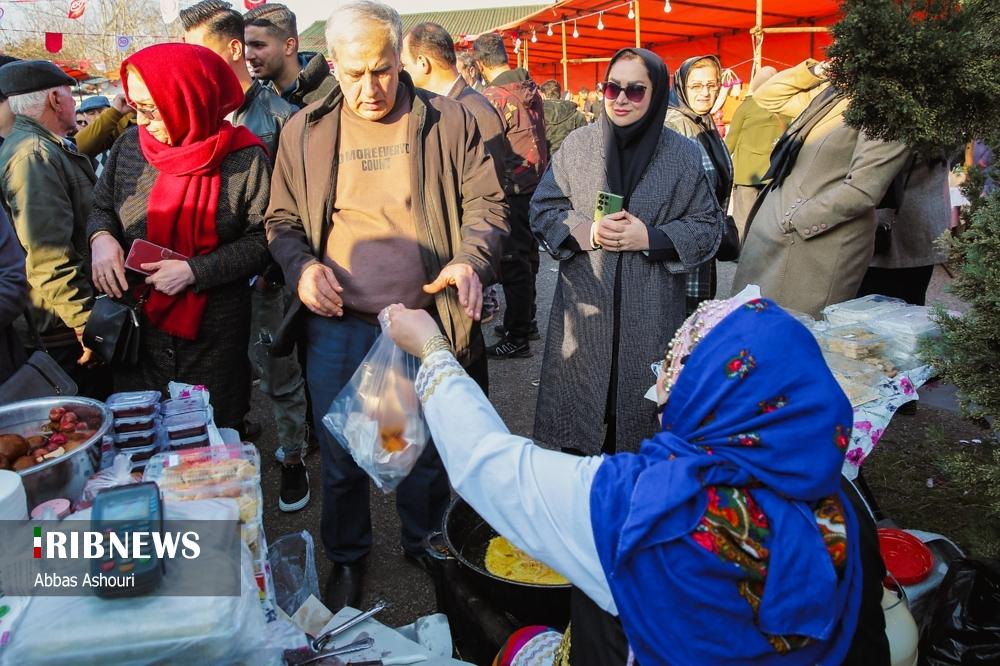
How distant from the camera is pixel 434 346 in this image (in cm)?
168

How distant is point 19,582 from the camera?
1223mm

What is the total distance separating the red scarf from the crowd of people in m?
0.01

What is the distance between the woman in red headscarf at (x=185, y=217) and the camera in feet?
8.05

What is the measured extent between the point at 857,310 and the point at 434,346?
2.15 metres

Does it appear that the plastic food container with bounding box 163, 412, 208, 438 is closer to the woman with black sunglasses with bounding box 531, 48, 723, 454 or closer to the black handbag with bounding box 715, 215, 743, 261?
the woman with black sunglasses with bounding box 531, 48, 723, 454

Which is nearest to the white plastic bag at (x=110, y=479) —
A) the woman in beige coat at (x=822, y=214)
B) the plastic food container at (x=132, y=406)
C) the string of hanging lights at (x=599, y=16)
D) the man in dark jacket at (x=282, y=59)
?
the plastic food container at (x=132, y=406)

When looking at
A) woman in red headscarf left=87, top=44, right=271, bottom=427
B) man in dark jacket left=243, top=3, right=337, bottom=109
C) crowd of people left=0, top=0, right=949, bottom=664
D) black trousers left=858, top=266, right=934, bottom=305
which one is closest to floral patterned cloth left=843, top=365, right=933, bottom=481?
crowd of people left=0, top=0, right=949, bottom=664

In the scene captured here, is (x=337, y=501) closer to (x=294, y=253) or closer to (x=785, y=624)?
(x=294, y=253)

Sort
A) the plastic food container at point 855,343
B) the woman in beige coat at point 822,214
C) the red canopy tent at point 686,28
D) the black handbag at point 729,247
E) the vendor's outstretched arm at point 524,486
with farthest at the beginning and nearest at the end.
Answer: the red canopy tent at point 686,28
the black handbag at point 729,247
the woman in beige coat at point 822,214
the plastic food container at point 855,343
the vendor's outstretched arm at point 524,486

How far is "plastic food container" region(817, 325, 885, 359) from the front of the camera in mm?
2547

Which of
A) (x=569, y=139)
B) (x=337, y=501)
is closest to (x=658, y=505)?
(x=337, y=501)

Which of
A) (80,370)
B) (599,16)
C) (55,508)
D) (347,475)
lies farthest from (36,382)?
(599,16)

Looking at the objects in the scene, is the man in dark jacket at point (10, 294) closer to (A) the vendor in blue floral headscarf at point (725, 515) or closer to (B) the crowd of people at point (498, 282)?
(B) the crowd of people at point (498, 282)

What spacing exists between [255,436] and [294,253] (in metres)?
2.23
